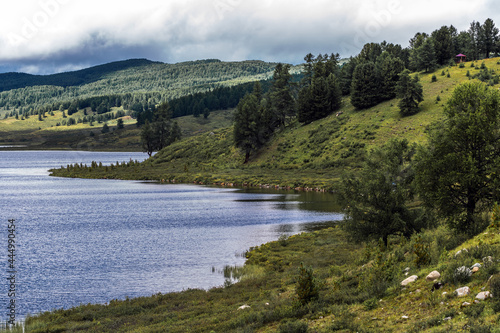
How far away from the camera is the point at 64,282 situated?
3291 centimetres

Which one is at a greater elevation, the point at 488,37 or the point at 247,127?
the point at 488,37

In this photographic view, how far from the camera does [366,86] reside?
125688mm

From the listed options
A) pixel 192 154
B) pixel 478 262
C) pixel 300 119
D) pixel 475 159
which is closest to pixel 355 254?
pixel 475 159

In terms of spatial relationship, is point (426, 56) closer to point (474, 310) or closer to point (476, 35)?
point (476, 35)

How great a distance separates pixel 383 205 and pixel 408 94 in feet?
281

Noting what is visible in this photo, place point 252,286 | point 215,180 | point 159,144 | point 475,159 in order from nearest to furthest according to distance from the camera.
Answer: point 475,159 < point 252,286 < point 215,180 < point 159,144

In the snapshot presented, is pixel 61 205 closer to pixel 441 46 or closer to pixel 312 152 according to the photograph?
pixel 312 152

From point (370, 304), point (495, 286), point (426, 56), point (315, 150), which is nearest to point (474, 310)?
point (495, 286)

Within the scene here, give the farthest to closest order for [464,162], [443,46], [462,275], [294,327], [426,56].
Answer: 1. [443,46]
2. [426,56]
3. [464,162]
4. [294,327]
5. [462,275]

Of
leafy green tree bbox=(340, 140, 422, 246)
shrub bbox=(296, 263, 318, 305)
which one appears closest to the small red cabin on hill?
leafy green tree bbox=(340, 140, 422, 246)

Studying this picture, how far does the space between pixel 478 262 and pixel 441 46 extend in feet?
483

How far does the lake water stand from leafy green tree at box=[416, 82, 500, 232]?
54.2 ft

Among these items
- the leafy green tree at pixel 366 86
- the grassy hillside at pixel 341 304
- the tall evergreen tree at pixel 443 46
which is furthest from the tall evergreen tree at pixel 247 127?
the grassy hillside at pixel 341 304

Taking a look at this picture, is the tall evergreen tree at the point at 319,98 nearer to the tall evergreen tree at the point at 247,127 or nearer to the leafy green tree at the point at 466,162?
the tall evergreen tree at the point at 247,127
